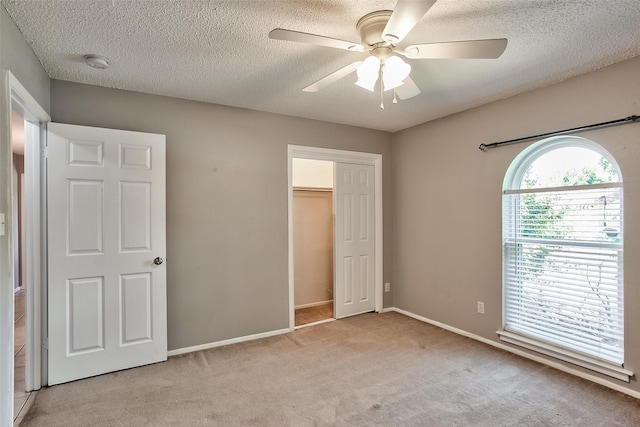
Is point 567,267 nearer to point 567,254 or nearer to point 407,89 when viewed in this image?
point 567,254

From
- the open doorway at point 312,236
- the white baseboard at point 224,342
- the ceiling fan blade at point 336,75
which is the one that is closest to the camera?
the ceiling fan blade at point 336,75

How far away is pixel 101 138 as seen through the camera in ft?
8.57

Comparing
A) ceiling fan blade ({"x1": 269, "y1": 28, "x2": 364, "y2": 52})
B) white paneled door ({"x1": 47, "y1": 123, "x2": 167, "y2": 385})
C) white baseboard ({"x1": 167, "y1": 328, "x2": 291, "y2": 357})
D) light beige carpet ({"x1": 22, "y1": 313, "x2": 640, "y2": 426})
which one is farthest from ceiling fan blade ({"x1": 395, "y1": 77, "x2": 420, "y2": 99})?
white baseboard ({"x1": 167, "y1": 328, "x2": 291, "y2": 357})

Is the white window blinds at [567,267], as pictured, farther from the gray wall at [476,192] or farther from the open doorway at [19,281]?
the open doorway at [19,281]

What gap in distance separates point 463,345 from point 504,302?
0.56 meters

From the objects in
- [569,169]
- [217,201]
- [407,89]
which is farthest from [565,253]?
[217,201]

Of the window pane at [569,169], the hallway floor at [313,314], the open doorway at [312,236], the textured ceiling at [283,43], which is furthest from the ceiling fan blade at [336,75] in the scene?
the hallway floor at [313,314]

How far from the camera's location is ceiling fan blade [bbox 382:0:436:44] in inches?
49.9

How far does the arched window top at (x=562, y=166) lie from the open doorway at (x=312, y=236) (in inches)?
91.9

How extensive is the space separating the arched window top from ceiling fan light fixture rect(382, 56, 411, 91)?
1746mm

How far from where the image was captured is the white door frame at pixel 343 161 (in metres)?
3.62

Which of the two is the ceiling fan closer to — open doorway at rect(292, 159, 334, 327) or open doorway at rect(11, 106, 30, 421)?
open doorway at rect(11, 106, 30, 421)

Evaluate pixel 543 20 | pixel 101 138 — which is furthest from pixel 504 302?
pixel 101 138

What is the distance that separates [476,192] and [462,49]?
6.65ft
